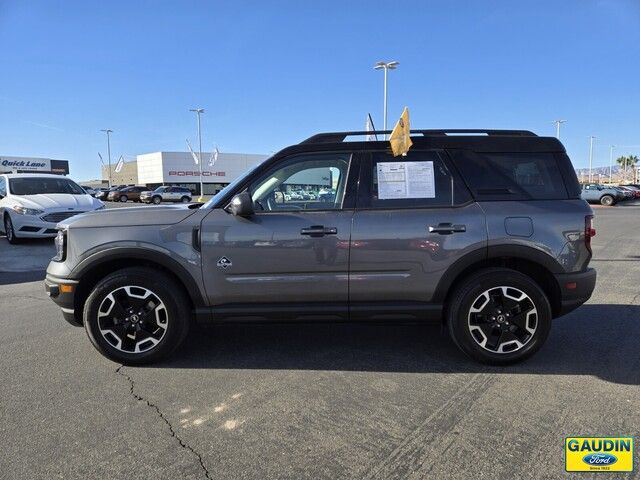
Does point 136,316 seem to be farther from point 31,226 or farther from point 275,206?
point 31,226

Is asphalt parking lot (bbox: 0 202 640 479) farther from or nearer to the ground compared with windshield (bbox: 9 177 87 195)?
nearer to the ground

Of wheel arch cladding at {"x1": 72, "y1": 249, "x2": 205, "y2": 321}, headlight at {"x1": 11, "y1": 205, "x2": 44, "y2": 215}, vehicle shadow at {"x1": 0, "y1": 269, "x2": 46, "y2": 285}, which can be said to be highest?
headlight at {"x1": 11, "y1": 205, "x2": 44, "y2": 215}

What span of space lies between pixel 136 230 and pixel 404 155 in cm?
227

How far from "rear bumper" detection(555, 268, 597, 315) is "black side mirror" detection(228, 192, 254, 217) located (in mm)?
2529

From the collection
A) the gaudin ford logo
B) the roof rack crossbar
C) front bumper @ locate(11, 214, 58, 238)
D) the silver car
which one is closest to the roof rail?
the roof rack crossbar

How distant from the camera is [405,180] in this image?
3818mm

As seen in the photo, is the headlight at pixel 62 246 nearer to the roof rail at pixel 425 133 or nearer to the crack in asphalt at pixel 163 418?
the crack in asphalt at pixel 163 418

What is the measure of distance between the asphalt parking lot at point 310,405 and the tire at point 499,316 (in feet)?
0.55

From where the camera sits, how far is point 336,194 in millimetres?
3838

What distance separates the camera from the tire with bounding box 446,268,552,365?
3715mm

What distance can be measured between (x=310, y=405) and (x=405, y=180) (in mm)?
1907

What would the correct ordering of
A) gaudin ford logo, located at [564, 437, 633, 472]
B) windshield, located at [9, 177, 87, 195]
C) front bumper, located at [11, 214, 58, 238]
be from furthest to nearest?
windshield, located at [9, 177, 87, 195] → front bumper, located at [11, 214, 58, 238] → gaudin ford logo, located at [564, 437, 633, 472]

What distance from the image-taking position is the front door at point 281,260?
3680mm

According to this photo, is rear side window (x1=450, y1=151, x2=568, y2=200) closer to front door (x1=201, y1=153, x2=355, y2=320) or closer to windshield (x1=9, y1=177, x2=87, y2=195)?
front door (x1=201, y1=153, x2=355, y2=320)
